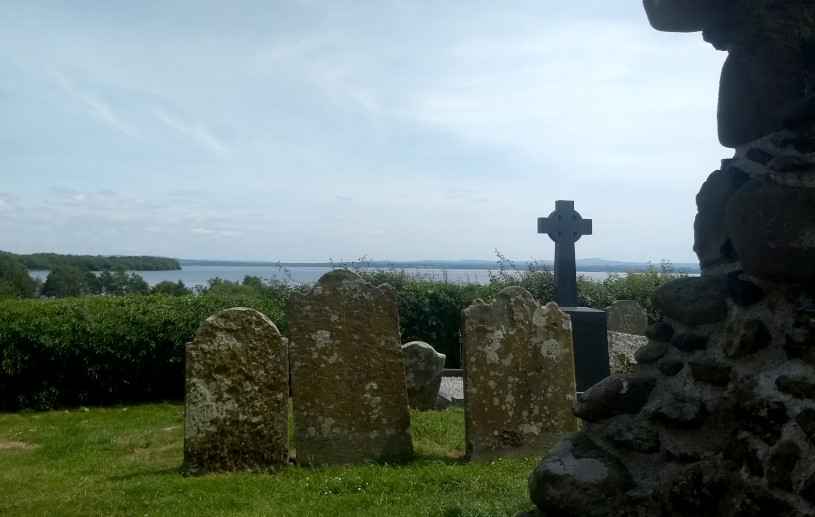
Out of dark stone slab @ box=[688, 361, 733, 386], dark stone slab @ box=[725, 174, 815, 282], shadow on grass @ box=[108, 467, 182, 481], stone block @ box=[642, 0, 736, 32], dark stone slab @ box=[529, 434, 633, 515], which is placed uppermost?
stone block @ box=[642, 0, 736, 32]

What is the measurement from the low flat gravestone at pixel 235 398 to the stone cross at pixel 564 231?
6.01 metres

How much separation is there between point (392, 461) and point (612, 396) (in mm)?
3972

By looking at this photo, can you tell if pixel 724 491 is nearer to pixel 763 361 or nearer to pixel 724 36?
pixel 763 361

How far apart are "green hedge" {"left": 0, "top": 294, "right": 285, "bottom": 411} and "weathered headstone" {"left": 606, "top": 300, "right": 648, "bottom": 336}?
6.25 metres

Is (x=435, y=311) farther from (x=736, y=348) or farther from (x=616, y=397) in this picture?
(x=736, y=348)

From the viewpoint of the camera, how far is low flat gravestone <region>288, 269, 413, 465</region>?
676cm

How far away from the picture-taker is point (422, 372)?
9758mm

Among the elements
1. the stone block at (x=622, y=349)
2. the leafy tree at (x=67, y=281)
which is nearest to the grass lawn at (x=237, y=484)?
the stone block at (x=622, y=349)

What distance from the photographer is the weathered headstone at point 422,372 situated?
379 inches

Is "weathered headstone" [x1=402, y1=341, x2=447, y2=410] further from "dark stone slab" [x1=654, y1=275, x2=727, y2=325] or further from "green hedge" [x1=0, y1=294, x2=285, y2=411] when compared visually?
"dark stone slab" [x1=654, y1=275, x2=727, y2=325]

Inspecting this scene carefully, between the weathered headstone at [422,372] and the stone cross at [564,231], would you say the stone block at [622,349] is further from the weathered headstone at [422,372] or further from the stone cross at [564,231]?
the weathered headstone at [422,372]

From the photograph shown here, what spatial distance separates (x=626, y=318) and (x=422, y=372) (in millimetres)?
3595

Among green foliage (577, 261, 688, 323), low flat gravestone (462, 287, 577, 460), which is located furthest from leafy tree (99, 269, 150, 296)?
low flat gravestone (462, 287, 577, 460)

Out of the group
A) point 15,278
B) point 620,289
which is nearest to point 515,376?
point 620,289
